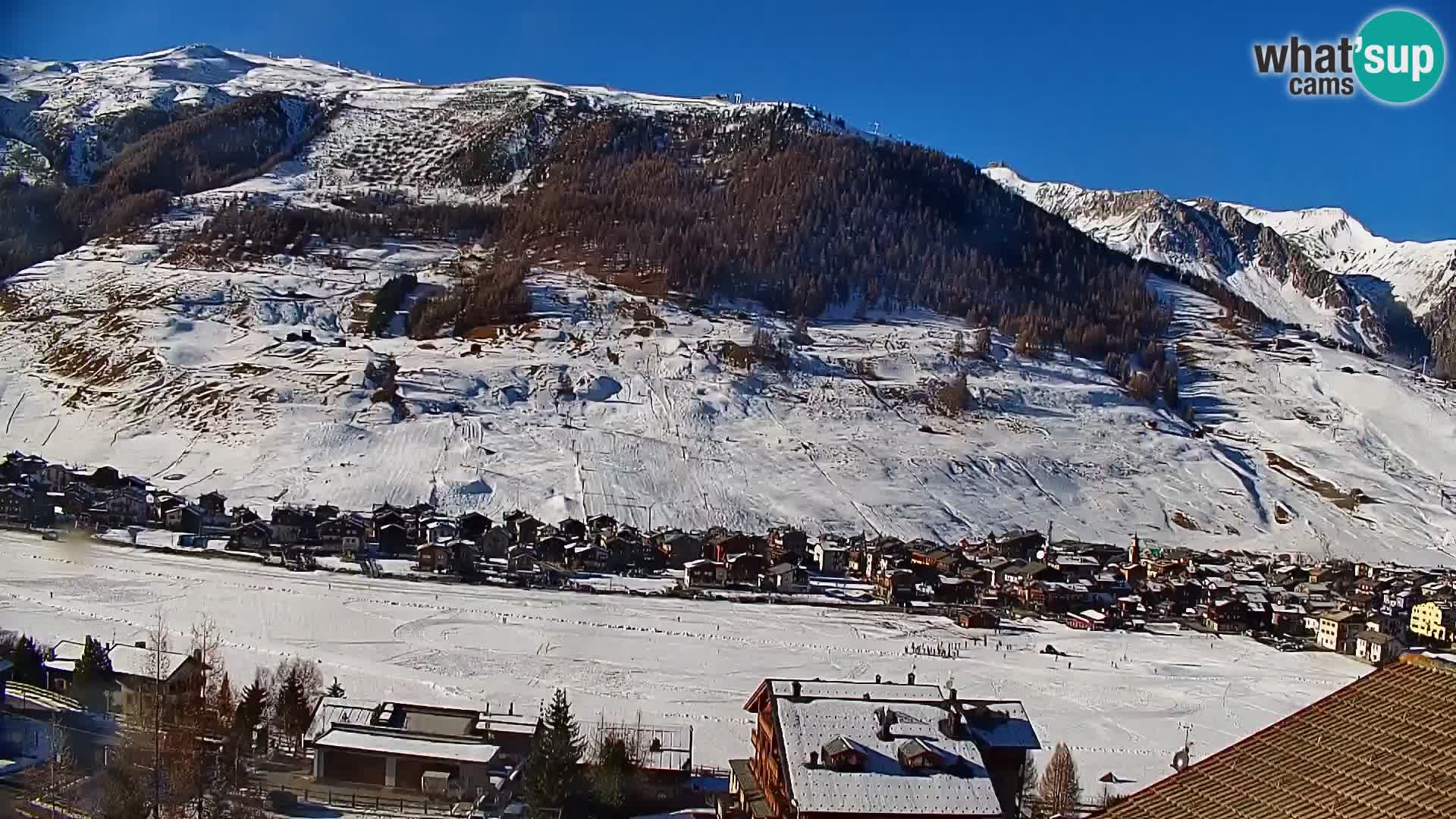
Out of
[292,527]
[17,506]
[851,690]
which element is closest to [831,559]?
[292,527]

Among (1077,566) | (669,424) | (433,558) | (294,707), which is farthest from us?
(669,424)

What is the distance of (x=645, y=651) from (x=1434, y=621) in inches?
912

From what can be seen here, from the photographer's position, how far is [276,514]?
3366 cm

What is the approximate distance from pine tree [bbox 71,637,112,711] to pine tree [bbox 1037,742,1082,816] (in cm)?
1186

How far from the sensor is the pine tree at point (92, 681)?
13.9 m

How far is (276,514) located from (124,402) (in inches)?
711

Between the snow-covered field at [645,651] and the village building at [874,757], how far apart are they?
226cm

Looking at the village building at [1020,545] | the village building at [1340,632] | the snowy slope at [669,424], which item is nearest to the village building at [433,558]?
the snowy slope at [669,424]

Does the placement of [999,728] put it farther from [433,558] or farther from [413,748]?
[433,558]

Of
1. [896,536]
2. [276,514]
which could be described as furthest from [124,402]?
[896,536]

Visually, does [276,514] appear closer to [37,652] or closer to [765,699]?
[37,652]

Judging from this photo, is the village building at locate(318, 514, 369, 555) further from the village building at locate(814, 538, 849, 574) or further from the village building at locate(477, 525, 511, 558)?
the village building at locate(814, 538, 849, 574)

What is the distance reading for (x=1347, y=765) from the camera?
117 inches

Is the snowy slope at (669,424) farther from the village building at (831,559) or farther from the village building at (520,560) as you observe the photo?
the village building at (520,560)
